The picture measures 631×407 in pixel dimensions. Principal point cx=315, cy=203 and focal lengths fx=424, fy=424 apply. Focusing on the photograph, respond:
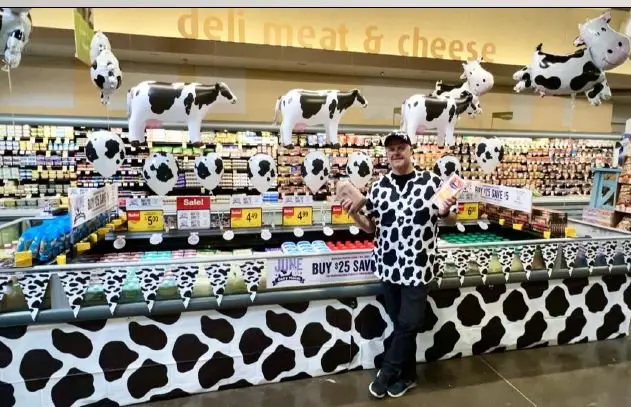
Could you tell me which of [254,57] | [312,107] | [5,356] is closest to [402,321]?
[312,107]

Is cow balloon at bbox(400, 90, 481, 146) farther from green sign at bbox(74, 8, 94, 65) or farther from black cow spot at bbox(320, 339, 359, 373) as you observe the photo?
green sign at bbox(74, 8, 94, 65)

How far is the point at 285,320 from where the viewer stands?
2754mm

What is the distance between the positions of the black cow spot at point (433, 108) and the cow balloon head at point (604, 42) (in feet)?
3.59

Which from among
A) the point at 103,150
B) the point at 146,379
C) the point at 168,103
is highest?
the point at 168,103

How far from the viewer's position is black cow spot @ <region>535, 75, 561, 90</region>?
2980 millimetres

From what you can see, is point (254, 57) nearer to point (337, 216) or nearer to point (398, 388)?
point (337, 216)

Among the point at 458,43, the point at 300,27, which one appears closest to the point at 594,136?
the point at 458,43

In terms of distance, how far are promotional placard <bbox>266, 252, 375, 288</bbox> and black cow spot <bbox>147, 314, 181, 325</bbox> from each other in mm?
588

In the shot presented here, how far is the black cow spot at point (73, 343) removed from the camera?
238 cm

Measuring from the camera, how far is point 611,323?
3.50 metres

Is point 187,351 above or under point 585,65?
under

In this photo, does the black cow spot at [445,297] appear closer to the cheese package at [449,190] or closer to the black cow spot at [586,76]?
the cheese package at [449,190]

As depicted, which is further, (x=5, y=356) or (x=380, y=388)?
(x=380, y=388)

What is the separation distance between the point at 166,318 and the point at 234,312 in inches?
15.9
